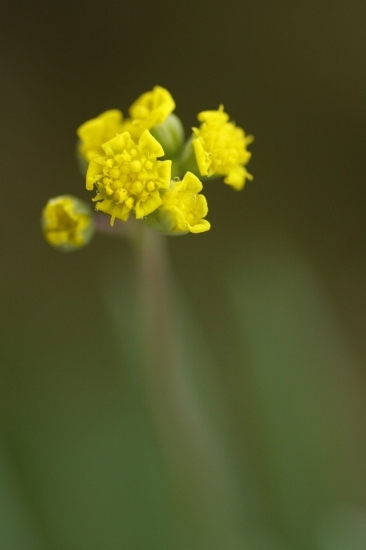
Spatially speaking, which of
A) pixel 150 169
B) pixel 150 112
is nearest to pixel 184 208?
pixel 150 169

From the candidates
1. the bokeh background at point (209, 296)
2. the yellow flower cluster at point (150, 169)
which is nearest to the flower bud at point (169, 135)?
the yellow flower cluster at point (150, 169)

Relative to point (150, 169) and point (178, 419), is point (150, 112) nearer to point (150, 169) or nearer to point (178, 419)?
point (150, 169)

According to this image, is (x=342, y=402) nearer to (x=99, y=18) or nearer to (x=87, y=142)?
(x=87, y=142)

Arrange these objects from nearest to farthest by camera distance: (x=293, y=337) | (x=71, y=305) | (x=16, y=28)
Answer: (x=293, y=337) → (x=71, y=305) → (x=16, y=28)

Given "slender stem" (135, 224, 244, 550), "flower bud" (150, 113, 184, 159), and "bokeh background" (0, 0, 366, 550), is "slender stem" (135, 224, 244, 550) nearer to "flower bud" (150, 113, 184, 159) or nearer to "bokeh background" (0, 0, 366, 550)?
"bokeh background" (0, 0, 366, 550)

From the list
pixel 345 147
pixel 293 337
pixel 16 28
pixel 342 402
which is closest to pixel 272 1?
pixel 345 147

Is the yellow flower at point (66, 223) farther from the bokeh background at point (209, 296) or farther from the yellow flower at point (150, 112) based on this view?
the bokeh background at point (209, 296)

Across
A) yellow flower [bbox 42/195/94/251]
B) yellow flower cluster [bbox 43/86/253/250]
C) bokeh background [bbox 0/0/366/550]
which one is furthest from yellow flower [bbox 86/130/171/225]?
bokeh background [bbox 0/0/366/550]
